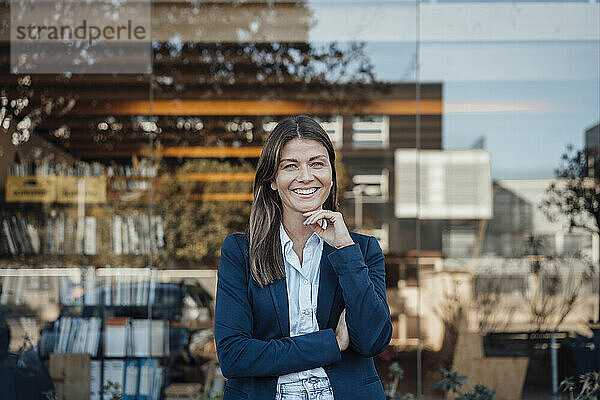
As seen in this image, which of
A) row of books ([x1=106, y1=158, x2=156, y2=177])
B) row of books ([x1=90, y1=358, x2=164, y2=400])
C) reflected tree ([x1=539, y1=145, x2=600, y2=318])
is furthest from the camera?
row of books ([x1=106, y1=158, x2=156, y2=177])

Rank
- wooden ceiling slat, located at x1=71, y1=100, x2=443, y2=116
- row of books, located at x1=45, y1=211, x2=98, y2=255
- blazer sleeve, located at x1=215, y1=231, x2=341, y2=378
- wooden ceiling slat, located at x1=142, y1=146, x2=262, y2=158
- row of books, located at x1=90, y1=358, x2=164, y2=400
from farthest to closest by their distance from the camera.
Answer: wooden ceiling slat, located at x1=142, y1=146, x2=262, y2=158
wooden ceiling slat, located at x1=71, y1=100, x2=443, y2=116
row of books, located at x1=45, y1=211, x2=98, y2=255
row of books, located at x1=90, y1=358, x2=164, y2=400
blazer sleeve, located at x1=215, y1=231, x2=341, y2=378

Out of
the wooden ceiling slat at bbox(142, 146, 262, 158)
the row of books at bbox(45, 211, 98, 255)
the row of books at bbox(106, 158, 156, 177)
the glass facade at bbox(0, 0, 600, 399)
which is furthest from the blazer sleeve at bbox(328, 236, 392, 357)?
the wooden ceiling slat at bbox(142, 146, 262, 158)

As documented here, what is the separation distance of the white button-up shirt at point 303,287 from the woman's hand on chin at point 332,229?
20 millimetres

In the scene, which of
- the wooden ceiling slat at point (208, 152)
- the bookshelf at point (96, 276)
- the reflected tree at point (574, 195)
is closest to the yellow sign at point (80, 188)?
the bookshelf at point (96, 276)

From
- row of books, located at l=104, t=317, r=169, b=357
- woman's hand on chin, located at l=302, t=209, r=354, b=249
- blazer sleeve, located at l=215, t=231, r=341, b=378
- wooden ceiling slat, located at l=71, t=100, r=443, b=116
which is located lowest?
row of books, located at l=104, t=317, r=169, b=357

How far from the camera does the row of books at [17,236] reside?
514 centimetres

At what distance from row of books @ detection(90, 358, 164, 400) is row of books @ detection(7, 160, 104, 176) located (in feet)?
4.47

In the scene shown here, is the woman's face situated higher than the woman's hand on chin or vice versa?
the woman's face

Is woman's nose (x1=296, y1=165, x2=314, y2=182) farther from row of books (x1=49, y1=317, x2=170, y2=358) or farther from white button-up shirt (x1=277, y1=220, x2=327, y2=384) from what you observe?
row of books (x1=49, y1=317, x2=170, y2=358)

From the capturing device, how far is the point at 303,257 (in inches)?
75.2

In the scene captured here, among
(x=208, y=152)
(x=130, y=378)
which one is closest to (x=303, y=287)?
(x=130, y=378)

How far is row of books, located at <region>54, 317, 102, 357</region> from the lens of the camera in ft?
16.4

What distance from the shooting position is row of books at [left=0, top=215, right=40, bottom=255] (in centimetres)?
514

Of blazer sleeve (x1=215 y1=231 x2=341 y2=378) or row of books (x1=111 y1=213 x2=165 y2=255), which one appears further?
row of books (x1=111 y1=213 x2=165 y2=255)
